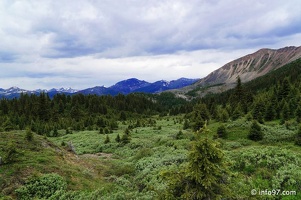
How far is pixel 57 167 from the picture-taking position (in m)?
20.5

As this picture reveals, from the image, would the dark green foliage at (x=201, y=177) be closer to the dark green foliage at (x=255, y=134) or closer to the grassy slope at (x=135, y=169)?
the grassy slope at (x=135, y=169)

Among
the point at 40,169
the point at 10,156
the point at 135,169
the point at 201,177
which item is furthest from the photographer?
the point at 135,169

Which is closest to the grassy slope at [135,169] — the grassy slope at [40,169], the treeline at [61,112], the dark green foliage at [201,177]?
the grassy slope at [40,169]

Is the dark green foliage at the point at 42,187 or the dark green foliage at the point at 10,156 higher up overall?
the dark green foliage at the point at 10,156

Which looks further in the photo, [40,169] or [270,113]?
[270,113]

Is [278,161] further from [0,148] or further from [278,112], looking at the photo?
[278,112]

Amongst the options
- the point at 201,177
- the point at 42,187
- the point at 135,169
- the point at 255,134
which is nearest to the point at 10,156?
the point at 42,187

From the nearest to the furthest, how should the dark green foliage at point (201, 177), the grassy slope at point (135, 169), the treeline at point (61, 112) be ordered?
the dark green foliage at point (201, 177) < the grassy slope at point (135, 169) < the treeline at point (61, 112)

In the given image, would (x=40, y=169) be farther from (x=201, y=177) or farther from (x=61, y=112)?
(x=61, y=112)

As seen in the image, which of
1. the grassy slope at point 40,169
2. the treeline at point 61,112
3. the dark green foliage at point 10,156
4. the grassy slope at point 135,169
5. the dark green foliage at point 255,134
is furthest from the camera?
the treeline at point 61,112

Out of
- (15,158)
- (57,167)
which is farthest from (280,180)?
(15,158)

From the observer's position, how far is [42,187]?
17.2 meters

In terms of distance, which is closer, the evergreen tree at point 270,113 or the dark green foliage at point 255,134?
the dark green foliage at point 255,134

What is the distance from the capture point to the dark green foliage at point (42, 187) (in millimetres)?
16344
